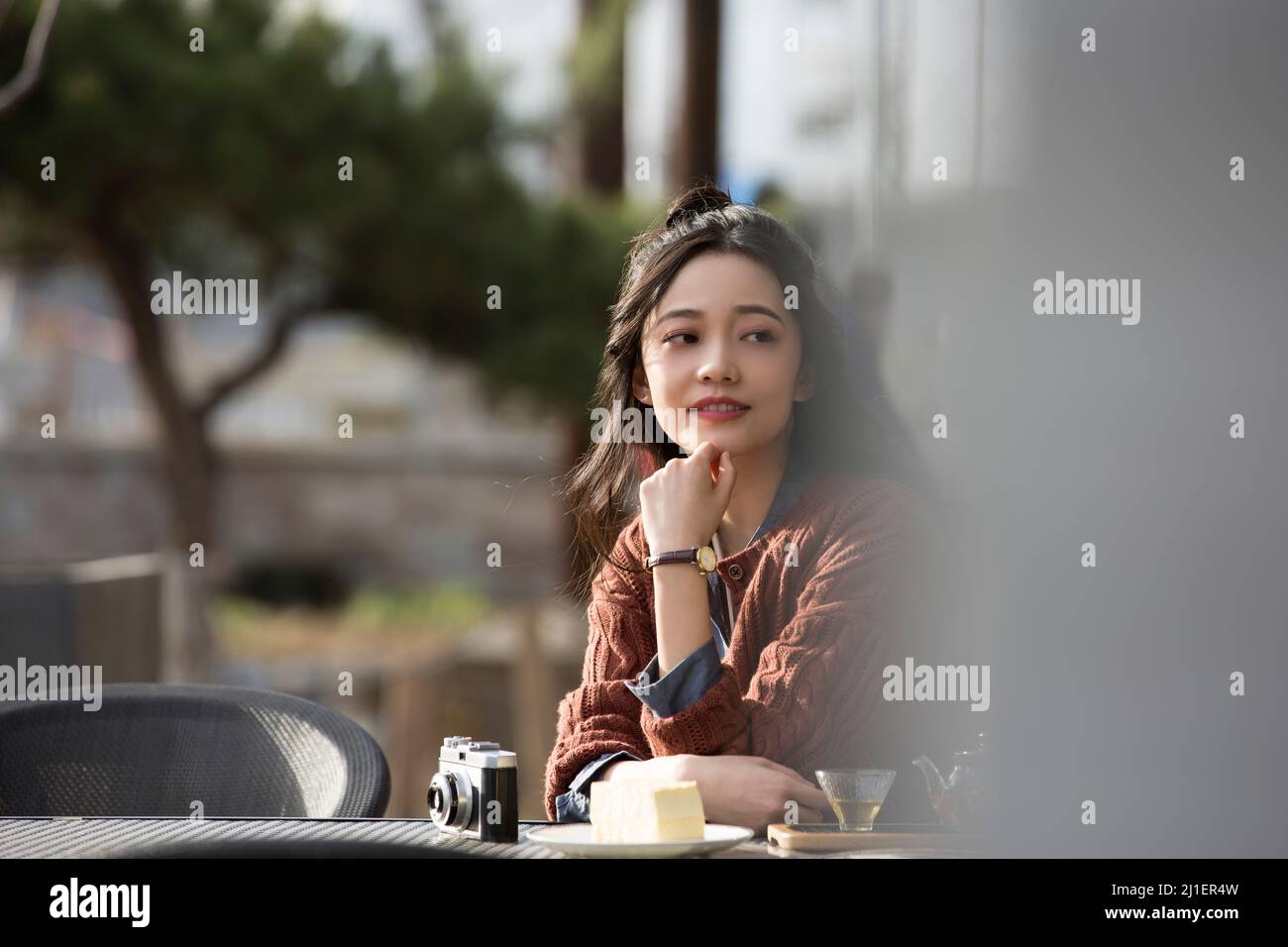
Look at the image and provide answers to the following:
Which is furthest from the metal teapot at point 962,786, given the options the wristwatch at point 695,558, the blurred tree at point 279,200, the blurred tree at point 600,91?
the blurred tree at point 600,91

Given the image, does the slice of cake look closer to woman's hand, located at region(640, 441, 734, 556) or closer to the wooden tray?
the wooden tray

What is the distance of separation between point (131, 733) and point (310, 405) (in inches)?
478

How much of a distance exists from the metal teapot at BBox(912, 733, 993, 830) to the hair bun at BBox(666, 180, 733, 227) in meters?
0.75

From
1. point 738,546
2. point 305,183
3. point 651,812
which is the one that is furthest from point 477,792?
point 305,183

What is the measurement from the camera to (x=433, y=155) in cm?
709

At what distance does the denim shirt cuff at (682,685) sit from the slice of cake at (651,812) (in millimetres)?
204

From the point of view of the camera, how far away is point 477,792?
1299mm

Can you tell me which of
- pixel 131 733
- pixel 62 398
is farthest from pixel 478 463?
pixel 131 733

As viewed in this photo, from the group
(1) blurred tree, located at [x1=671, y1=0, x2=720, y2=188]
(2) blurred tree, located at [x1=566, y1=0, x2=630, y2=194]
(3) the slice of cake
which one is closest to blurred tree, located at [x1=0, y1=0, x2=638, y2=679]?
(2) blurred tree, located at [x1=566, y1=0, x2=630, y2=194]

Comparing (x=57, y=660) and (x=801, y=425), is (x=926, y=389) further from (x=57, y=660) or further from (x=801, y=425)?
(x=57, y=660)

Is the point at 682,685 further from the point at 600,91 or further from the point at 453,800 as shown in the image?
the point at 600,91

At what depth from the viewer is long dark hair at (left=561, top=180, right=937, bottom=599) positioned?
5.55 ft

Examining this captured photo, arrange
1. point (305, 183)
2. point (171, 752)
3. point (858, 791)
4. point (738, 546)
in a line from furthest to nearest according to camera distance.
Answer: point (305, 183), point (171, 752), point (738, 546), point (858, 791)

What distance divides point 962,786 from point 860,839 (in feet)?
0.36
